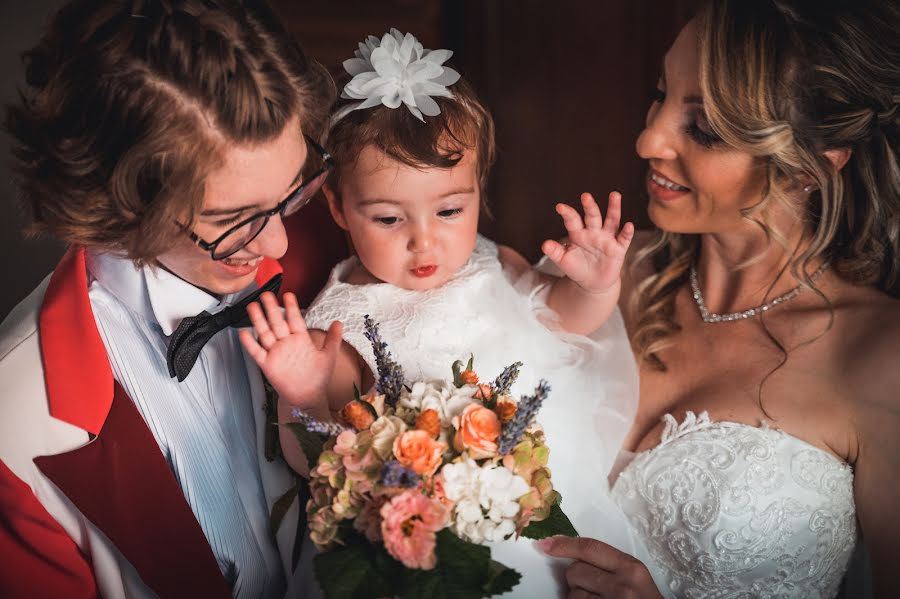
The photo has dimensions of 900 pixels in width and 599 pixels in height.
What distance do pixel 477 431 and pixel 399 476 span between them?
0.50 feet

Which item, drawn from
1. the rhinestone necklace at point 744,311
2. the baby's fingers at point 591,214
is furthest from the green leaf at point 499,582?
the rhinestone necklace at point 744,311

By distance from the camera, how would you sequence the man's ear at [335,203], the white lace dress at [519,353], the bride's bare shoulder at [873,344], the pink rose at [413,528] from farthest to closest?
1. the man's ear at [335,203]
2. the white lace dress at [519,353]
3. the bride's bare shoulder at [873,344]
4. the pink rose at [413,528]

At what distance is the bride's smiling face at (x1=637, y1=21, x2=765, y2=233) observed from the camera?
178 centimetres

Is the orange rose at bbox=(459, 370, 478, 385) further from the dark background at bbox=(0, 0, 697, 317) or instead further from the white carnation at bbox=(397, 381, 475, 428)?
the dark background at bbox=(0, 0, 697, 317)

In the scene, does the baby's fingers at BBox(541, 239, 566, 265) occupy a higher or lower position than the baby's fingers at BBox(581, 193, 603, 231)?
lower

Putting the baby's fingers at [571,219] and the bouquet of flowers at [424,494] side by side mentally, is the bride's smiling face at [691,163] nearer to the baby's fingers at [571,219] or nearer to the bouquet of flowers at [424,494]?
the baby's fingers at [571,219]

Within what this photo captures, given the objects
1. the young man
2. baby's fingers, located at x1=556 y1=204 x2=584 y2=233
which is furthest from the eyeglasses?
baby's fingers, located at x1=556 y1=204 x2=584 y2=233

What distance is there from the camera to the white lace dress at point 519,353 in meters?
1.75

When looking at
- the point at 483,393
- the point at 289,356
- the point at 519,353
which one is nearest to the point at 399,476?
the point at 483,393

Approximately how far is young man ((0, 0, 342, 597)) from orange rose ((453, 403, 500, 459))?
53cm

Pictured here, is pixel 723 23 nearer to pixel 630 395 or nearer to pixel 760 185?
pixel 760 185

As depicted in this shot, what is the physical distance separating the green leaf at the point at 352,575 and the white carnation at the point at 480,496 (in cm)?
15

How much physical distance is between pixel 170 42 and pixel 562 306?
1154 mm

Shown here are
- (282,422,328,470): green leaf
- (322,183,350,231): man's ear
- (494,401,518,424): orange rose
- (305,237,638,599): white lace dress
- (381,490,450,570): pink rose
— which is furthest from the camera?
(322,183,350,231): man's ear
